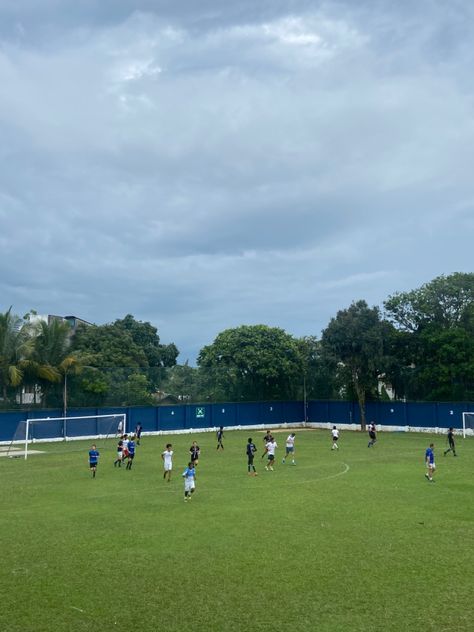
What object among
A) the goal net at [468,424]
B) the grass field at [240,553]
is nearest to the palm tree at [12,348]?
the grass field at [240,553]

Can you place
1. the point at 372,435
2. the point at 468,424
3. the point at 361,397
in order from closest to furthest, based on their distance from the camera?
1. the point at 372,435
2. the point at 468,424
3. the point at 361,397

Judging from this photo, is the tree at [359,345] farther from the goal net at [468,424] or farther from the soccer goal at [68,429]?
the soccer goal at [68,429]

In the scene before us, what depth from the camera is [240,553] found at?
15484 mm

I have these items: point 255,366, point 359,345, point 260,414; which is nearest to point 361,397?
point 359,345

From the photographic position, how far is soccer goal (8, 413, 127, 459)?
48844 mm

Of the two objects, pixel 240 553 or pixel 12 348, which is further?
pixel 12 348

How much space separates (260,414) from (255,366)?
566 cm

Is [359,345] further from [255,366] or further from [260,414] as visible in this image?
[260,414]

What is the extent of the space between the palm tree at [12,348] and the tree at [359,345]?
30.3 meters

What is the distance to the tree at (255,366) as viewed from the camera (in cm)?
6600

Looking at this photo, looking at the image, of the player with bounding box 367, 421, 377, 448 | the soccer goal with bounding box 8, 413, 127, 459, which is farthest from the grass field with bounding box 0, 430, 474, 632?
the soccer goal with bounding box 8, 413, 127, 459

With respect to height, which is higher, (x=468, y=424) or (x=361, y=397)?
(x=361, y=397)

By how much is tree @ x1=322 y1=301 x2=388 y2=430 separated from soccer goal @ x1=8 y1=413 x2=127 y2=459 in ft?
76.9

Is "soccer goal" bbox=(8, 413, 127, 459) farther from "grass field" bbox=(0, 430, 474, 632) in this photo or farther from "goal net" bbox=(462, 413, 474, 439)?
"goal net" bbox=(462, 413, 474, 439)
